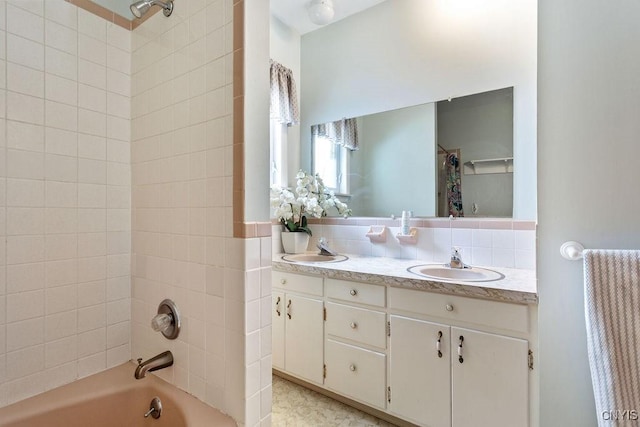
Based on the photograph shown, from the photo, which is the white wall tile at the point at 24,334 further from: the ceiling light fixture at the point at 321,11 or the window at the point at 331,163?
the ceiling light fixture at the point at 321,11

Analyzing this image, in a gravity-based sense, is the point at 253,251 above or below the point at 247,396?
above

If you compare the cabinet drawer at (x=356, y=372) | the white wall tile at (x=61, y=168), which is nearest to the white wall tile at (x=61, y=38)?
the white wall tile at (x=61, y=168)

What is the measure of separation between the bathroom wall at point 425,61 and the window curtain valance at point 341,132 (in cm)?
6

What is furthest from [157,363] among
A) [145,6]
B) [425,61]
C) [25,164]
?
[425,61]

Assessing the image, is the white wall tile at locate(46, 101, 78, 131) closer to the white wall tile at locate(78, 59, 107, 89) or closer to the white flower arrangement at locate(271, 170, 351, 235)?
the white wall tile at locate(78, 59, 107, 89)

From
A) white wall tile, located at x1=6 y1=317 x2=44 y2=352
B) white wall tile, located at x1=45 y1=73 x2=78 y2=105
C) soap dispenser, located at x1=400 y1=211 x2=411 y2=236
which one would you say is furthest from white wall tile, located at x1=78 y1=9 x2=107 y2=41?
soap dispenser, located at x1=400 y1=211 x2=411 y2=236

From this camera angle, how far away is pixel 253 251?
3.13 feet

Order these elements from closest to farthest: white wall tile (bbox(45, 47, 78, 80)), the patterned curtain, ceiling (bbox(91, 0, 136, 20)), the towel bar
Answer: the towel bar < white wall tile (bbox(45, 47, 78, 80)) < ceiling (bbox(91, 0, 136, 20)) < the patterned curtain

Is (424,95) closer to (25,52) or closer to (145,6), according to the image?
(145,6)

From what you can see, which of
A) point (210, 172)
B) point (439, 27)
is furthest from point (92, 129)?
point (439, 27)

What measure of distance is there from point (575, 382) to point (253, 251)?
1.17 meters

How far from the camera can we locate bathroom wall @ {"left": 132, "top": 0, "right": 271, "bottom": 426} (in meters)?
0.95

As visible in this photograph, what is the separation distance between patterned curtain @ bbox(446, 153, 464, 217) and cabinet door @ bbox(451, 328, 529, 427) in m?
0.85

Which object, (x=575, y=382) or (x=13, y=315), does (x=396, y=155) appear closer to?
(x=575, y=382)
